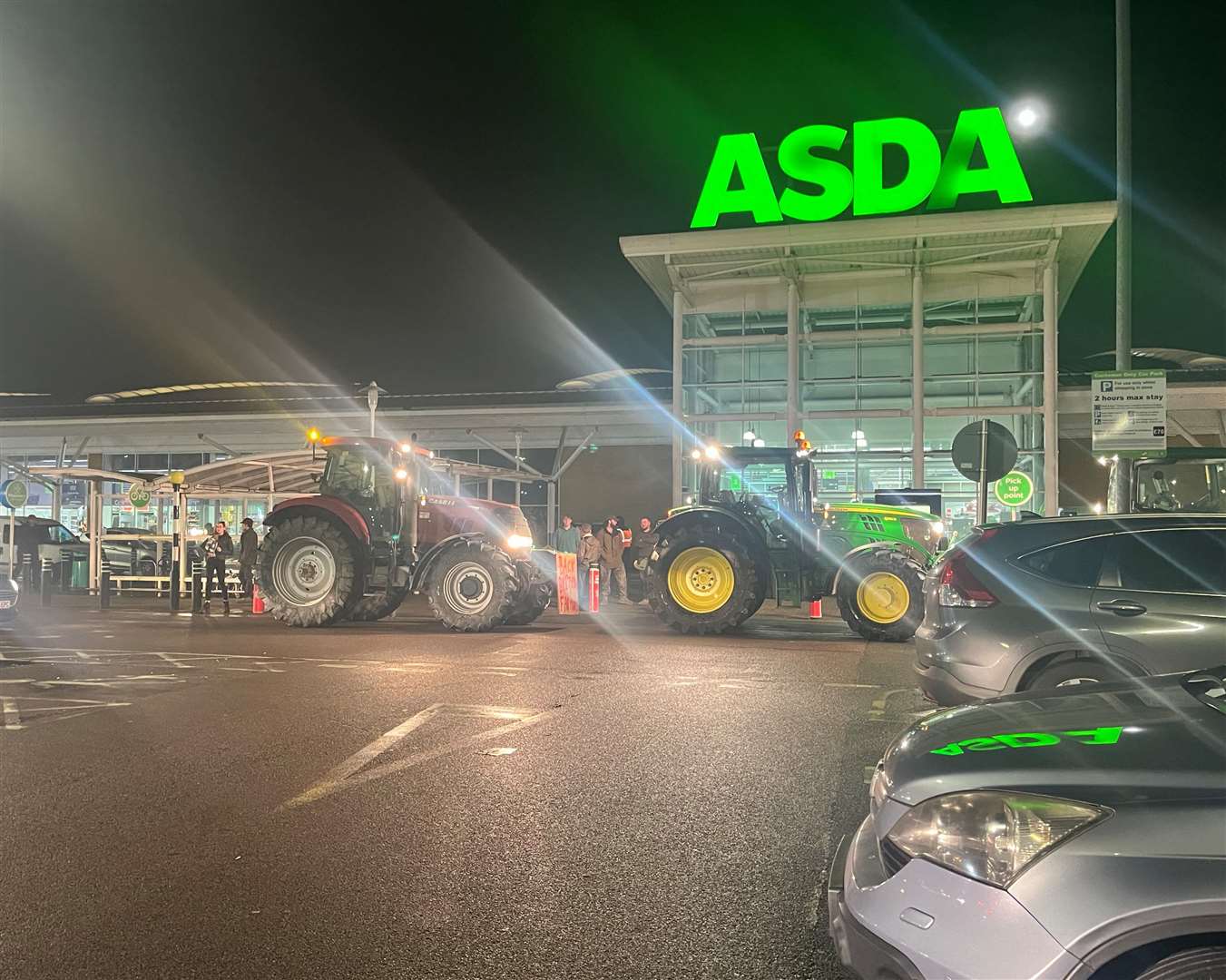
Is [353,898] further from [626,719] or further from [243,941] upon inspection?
[626,719]

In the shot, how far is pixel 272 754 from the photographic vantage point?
6406 millimetres

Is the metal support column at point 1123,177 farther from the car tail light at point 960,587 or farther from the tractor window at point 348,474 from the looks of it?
the tractor window at point 348,474

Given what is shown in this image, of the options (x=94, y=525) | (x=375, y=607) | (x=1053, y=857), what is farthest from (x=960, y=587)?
(x=94, y=525)

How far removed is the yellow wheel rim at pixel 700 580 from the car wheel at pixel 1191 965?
36.1ft

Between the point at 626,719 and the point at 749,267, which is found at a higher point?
the point at 749,267

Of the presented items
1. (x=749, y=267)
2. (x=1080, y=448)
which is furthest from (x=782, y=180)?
(x=1080, y=448)

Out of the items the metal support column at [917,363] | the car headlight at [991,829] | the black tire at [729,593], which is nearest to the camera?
the car headlight at [991,829]

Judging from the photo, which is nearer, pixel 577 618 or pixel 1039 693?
pixel 1039 693

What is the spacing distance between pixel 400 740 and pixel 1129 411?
830cm

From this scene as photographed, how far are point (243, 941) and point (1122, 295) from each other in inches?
454

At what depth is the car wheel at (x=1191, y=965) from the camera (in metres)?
2.16

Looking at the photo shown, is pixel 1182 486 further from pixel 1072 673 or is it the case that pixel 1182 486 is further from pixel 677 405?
pixel 677 405

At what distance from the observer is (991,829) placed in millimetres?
2490

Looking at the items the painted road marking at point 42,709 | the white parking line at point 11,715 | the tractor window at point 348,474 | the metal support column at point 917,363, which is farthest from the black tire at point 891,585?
the metal support column at point 917,363
